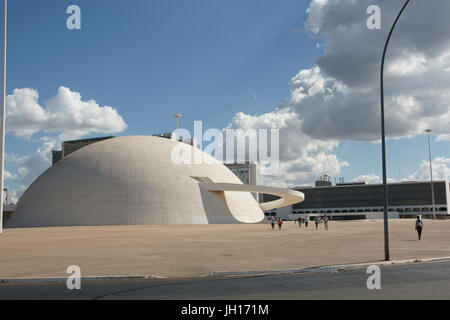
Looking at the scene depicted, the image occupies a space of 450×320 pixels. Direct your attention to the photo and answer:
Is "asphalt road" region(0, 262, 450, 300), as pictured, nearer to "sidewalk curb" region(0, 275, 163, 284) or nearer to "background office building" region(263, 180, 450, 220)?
"sidewalk curb" region(0, 275, 163, 284)

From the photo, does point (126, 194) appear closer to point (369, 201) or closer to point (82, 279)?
point (82, 279)

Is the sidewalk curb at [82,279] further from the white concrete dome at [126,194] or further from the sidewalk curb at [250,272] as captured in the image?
the white concrete dome at [126,194]

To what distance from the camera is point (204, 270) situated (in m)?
16.3

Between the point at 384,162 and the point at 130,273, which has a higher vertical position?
the point at 384,162

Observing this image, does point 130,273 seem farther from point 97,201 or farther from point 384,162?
point 97,201

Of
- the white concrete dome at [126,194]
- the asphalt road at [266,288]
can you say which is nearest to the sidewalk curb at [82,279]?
the asphalt road at [266,288]

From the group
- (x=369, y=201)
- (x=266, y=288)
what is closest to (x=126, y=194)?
(x=266, y=288)

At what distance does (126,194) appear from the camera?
6700 centimetres

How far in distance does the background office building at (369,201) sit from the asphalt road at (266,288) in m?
140

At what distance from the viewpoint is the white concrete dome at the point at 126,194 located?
6600 centimetres

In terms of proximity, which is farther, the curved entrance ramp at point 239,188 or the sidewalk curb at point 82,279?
the curved entrance ramp at point 239,188

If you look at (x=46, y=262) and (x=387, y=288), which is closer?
(x=387, y=288)
